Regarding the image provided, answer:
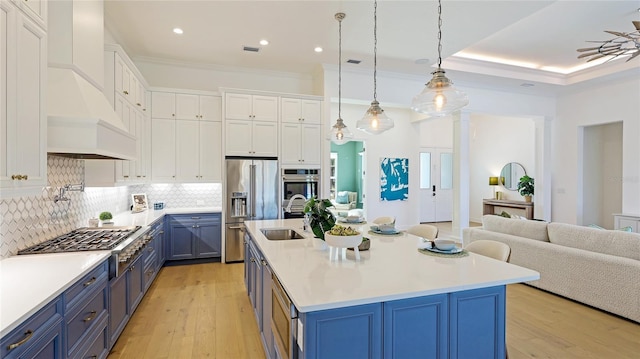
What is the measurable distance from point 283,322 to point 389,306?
2.03 ft

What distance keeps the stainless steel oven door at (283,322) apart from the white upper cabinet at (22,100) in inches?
57.7

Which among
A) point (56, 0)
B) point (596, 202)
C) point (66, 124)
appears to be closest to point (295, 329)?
point (66, 124)

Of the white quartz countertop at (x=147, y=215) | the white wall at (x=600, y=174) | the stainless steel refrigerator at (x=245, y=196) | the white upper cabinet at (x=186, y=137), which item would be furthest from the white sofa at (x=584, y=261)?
the white upper cabinet at (x=186, y=137)

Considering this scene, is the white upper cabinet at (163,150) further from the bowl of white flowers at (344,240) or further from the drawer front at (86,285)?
the bowl of white flowers at (344,240)

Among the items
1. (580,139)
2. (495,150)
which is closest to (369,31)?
(580,139)

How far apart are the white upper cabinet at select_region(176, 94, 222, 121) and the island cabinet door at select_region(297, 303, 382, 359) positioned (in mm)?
4356

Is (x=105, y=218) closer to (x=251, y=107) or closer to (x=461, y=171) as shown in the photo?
(x=251, y=107)

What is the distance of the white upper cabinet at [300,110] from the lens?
5160mm

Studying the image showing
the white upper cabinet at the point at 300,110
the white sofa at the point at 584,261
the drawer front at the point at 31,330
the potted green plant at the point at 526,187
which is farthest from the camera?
the potted green plant at the point at 526,187

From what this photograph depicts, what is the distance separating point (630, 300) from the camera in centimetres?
290

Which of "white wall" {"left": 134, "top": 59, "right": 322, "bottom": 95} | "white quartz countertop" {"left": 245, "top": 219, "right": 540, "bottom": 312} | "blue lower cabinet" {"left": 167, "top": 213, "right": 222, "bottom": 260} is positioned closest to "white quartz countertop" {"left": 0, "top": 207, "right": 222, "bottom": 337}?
"white quartz countertop" {"left": 245, "top": 219, "right": 540, "bottom": 312}

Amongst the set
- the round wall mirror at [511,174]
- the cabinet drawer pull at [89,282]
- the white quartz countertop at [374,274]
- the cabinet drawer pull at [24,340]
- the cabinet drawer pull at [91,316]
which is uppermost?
the round wall mirror at [511,174]

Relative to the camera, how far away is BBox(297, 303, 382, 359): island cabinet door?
1388mm

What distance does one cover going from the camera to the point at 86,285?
1934 mm
